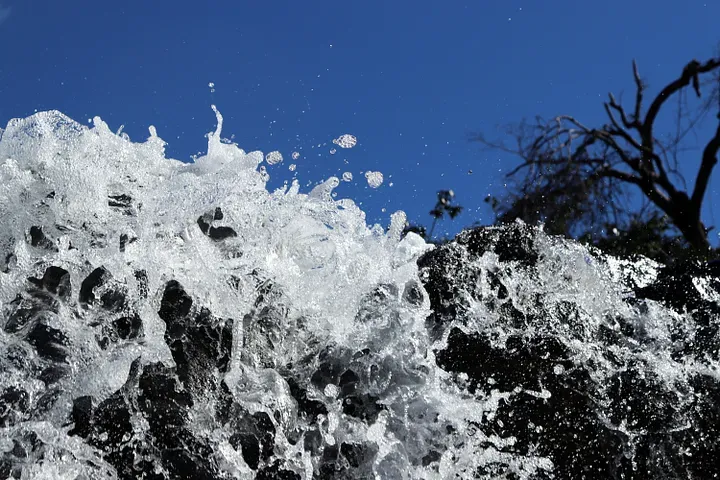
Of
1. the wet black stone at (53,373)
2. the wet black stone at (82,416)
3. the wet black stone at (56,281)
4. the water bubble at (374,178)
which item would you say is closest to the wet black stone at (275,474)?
the wet black stone at (82,416)

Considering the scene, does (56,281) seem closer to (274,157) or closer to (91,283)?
(91,283)

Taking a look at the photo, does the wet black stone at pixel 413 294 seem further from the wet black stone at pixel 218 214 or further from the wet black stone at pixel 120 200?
the wet black stone at pixel 120 200

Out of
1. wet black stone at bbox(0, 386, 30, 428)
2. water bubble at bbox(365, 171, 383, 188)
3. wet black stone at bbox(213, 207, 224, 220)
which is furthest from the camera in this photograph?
water bubble at bbox(365, 171, 383, 188)

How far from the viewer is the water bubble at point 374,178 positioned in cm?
278

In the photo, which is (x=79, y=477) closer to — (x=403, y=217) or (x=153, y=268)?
(x=153, y=268)

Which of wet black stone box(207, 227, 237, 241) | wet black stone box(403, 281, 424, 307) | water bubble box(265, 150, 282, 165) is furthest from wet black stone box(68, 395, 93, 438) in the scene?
water bubble box(265, 150, 282, 165)

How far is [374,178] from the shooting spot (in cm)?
285

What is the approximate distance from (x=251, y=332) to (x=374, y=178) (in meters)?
1.17

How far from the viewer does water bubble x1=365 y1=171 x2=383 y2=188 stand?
2.78m

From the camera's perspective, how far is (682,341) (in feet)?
7.50

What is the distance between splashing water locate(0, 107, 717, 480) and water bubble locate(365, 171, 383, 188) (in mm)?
490

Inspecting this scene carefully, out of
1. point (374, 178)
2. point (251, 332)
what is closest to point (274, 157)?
point (374, 178)

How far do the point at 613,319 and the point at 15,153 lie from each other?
1.75 m

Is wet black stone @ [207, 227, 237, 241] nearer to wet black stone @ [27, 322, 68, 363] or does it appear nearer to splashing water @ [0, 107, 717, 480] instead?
splashing water @ [0, 107, 717, 480]
